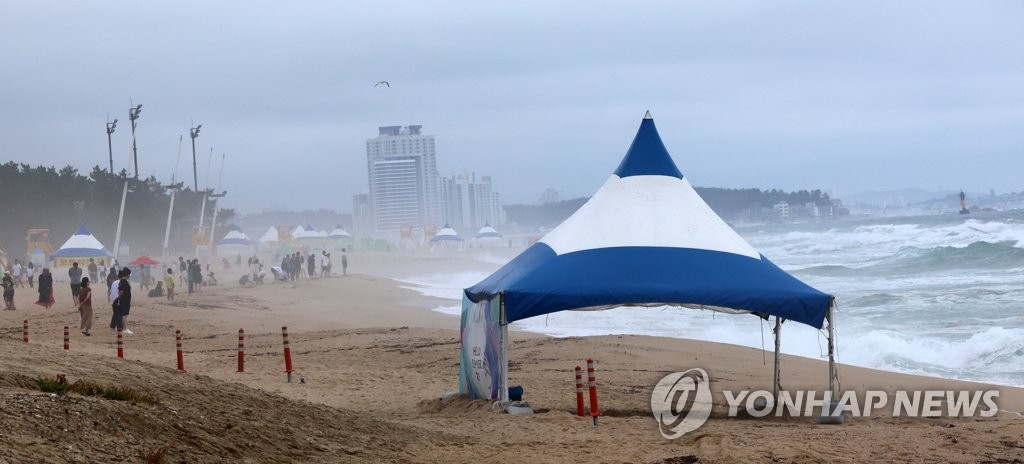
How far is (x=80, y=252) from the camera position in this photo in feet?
142

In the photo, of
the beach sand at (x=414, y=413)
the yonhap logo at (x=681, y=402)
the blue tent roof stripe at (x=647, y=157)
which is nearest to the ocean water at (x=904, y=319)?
the yonhap logo at (x=681, y=402)

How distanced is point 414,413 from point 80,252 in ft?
112

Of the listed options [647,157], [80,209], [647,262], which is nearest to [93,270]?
[80,209]

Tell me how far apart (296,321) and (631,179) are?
61.0 feet

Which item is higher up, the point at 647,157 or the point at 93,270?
the point at 647,157

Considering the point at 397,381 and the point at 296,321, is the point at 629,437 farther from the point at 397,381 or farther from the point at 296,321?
the point at 296,321

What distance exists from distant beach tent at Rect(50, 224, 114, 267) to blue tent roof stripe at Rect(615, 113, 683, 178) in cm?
3431

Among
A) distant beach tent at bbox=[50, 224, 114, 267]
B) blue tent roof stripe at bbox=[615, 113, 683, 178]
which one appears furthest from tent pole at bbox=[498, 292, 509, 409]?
distant beach tent at bbox=[50, 224, 114, 267]

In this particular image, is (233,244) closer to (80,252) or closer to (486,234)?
(486,234)

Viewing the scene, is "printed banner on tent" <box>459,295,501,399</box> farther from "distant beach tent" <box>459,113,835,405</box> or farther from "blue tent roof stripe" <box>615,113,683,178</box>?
"blue tent roof stripe" <box>615,113,683,178</box>

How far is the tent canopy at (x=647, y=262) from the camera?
1215cm

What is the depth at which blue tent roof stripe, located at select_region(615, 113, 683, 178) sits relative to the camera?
46.2ft

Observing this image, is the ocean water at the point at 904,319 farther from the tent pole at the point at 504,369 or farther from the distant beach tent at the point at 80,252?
the distant beach tent at the point at 80,252

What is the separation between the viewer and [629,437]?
35.5 ft
